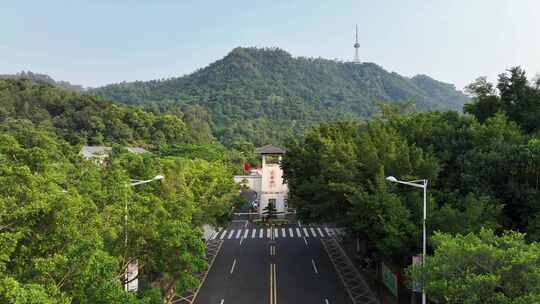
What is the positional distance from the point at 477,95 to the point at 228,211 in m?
19.9

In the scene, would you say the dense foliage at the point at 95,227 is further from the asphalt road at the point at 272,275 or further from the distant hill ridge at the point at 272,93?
the distant hill ridge at the point at 272,93

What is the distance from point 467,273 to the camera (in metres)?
10.4

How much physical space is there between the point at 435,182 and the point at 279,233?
65.2 feet

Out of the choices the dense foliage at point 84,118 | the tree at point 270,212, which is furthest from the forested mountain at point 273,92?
the tree at point 270,212

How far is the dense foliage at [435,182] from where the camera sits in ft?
59.2

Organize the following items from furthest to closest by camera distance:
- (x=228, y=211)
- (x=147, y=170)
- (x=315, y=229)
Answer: (x=315, y=229), (x=228, y=211), (x=147, y=170)

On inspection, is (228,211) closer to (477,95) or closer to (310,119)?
(477,95)

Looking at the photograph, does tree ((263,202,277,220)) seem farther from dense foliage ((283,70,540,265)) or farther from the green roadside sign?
the green roadside sign

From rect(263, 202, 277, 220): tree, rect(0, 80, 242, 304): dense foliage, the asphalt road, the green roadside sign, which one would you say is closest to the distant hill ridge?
rect(263, 202, 277, 220): tree

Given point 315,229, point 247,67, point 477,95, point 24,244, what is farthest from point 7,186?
point 247,67

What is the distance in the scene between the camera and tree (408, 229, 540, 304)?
9.78 meters

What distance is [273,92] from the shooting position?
155 metres

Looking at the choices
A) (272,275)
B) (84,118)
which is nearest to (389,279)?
(272,275)

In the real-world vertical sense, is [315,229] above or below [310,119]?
below
